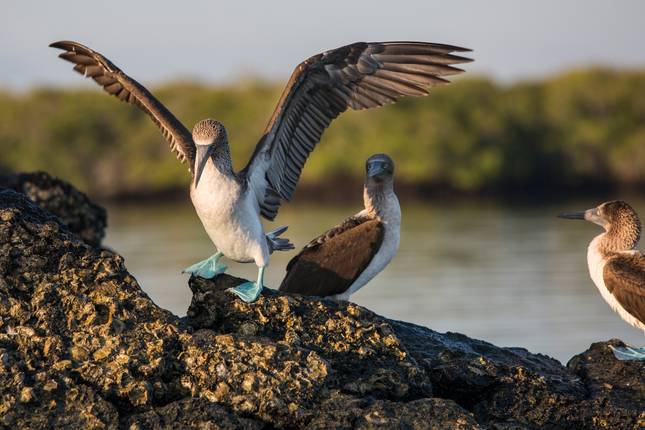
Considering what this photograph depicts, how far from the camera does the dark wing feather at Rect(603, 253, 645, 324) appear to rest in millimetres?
8320

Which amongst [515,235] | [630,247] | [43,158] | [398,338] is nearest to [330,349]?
[398,338]

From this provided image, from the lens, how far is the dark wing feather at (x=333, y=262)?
9438 millimetres

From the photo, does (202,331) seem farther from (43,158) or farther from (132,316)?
(43,158)

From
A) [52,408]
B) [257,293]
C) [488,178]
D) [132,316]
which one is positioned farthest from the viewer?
[488,178]

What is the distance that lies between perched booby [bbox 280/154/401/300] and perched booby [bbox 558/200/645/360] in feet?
5.68

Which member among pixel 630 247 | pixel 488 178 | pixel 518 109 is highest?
pixel 518 109

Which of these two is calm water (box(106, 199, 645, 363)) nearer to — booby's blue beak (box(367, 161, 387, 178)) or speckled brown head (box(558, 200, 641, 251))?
booby's blue beak (box(367, 161, 387, 178))

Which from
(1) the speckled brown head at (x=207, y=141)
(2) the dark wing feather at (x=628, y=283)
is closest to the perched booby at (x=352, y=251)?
(1) the speckled brown head at (x=207, y=141)

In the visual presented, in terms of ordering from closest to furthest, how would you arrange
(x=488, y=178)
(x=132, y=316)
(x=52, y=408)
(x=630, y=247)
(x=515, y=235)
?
(x=52, y=408) < (x=132, y=316) < (x=630, y=247) < (x=515, y=235) < (x=488, y=178)

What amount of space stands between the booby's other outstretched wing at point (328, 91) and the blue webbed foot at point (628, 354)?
8.39ft

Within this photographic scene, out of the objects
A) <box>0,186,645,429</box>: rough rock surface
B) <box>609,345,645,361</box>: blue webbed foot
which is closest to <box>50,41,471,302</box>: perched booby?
<box>0,186,645,429</box>: rough rock surface

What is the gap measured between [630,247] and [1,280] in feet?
16.3

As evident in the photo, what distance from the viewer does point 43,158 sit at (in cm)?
5412

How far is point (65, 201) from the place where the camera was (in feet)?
39.9
